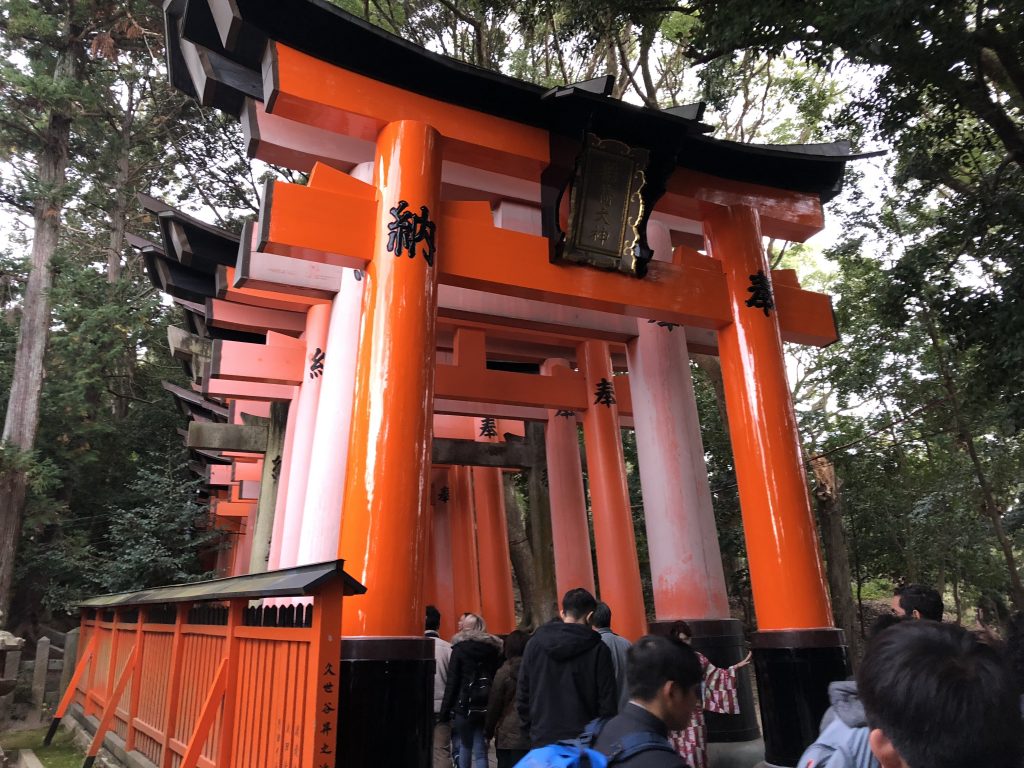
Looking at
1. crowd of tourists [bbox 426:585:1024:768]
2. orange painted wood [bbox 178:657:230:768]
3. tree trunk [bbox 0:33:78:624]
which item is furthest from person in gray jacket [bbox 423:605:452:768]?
tree trunk [bbox 0:33:78:624]

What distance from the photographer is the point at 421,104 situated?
18.7ft

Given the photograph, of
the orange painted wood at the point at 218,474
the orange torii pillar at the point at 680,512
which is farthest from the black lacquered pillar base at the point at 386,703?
the orange painted wood at the point at 218,474

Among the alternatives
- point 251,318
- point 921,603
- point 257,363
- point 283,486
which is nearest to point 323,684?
point 921,603

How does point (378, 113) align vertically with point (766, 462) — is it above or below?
above

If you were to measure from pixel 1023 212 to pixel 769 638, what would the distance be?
16.5 ft

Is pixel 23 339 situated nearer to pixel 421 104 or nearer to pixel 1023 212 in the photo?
pixel 421 104

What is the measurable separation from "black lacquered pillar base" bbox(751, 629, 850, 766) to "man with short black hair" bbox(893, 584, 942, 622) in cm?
252

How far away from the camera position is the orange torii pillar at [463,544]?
1381cm

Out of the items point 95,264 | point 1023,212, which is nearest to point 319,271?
point 1023,212

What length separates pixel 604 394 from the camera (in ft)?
32.6

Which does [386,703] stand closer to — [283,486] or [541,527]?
[283,486]

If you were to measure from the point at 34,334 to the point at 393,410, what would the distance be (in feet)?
48.0

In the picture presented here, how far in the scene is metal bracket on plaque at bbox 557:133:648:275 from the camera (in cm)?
614

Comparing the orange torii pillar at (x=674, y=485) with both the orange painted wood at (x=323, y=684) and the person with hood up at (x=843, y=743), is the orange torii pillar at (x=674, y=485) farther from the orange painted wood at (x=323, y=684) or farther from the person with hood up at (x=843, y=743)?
the person with hood up at (x=843, y=743)
